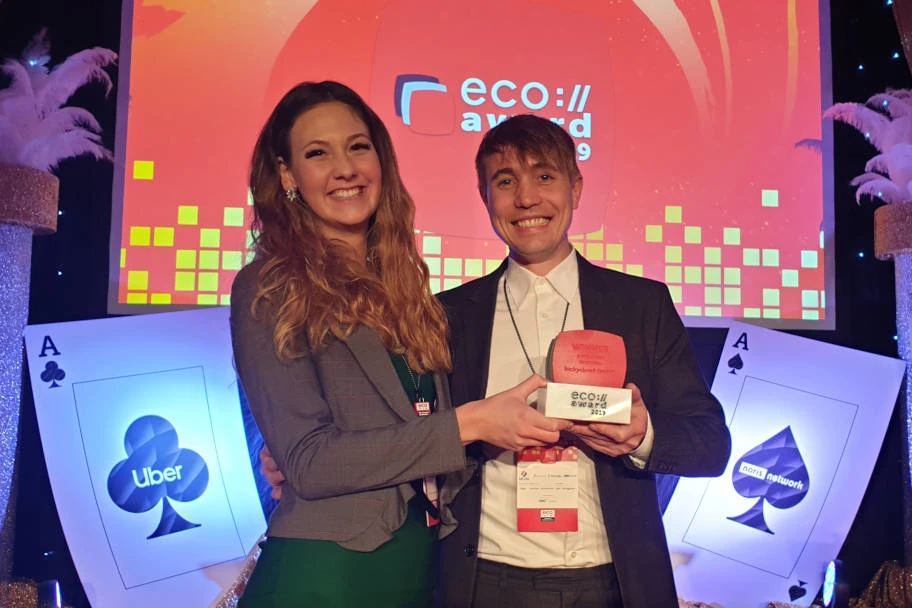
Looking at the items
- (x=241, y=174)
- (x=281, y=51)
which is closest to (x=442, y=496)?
(x=241, y=174)

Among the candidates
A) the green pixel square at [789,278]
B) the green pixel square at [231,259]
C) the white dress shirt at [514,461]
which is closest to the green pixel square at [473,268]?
the green pixel square at [231,259]

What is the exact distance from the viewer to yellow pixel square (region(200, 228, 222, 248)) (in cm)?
343

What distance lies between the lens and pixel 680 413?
179 centimetres

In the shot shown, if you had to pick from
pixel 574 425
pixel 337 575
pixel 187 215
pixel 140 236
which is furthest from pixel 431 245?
pixel 337 575

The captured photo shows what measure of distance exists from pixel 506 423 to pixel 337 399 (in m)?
0.31

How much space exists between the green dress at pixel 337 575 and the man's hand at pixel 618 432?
369mm

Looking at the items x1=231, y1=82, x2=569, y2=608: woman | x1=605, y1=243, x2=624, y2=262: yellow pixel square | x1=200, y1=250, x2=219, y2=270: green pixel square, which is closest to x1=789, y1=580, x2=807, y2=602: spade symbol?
x1=605, y1=243, x2=624, y2=262: yellow pixel square

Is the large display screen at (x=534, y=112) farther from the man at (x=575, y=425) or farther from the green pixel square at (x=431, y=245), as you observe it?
the man at (x=575, y=425)

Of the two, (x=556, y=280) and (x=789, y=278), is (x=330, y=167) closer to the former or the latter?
(x=556, y=280)

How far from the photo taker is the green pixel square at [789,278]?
12.0 feet

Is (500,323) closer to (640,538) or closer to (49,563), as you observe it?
(640,538)

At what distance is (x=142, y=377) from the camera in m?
3.21

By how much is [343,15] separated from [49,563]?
8.80ft

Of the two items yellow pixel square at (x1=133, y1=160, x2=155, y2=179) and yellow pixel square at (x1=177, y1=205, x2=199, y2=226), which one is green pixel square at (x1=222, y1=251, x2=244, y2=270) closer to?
yellow pixel square at (x1=177, y1=205, x2=199, y2=226)
